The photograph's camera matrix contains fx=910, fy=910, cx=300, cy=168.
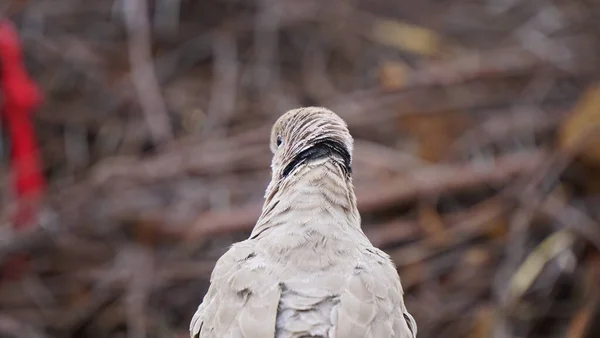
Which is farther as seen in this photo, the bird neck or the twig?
the twig

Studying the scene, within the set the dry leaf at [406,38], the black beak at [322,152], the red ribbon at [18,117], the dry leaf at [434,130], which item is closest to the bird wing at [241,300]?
the black beak at [322,152]

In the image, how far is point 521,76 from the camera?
5910 millimetres

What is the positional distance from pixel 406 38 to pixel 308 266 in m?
3.88

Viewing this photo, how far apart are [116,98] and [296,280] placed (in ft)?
13.2

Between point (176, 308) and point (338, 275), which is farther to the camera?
point (176, 308)

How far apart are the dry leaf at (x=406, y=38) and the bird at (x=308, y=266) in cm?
322

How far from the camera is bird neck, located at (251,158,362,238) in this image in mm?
2406

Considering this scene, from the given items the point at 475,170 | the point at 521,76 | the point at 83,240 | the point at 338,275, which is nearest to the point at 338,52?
the point at 521,76

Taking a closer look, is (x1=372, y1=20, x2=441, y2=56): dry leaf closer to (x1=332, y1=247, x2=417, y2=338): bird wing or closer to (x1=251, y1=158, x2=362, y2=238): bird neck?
(x1=251, y1=158, x2=362, y2=238): bird neck

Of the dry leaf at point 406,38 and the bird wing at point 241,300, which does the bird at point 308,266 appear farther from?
the dry leaf at point 406,38

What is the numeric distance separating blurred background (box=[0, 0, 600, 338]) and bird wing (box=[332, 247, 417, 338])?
6.79 ft

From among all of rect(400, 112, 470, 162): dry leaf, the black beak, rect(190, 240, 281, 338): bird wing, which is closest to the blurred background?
rect(400, 112, 470, 162): dry leaf

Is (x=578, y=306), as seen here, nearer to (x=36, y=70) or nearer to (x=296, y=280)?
(x=296, y=280)

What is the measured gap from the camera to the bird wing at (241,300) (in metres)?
2.10
